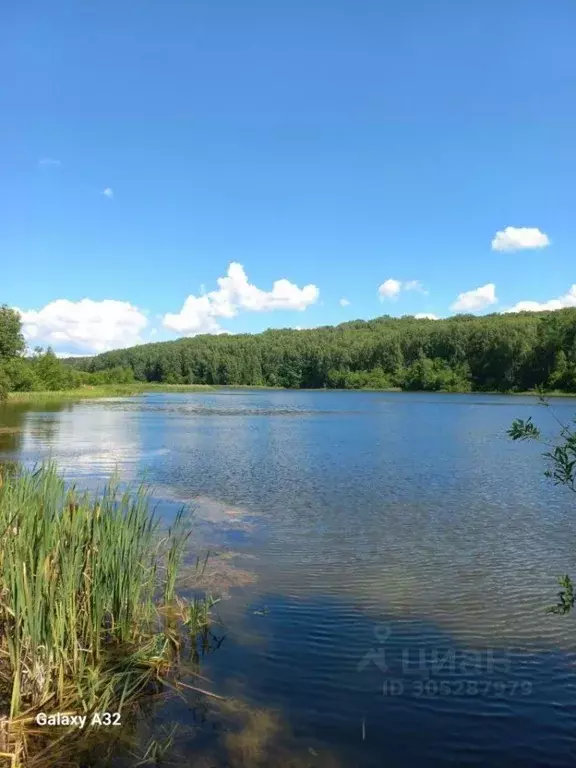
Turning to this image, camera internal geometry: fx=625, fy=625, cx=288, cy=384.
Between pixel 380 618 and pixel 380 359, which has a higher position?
pixel 380 359

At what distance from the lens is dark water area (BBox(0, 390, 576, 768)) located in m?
5.67

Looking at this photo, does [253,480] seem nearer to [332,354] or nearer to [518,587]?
[518,587]

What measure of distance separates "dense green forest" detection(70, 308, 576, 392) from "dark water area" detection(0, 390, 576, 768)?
71514 mm

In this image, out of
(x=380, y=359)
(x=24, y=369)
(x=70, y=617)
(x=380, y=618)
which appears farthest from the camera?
(x=380, y=359)

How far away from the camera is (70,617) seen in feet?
18.3

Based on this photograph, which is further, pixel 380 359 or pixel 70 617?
pixel 380 359

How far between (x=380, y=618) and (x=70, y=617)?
439cm
